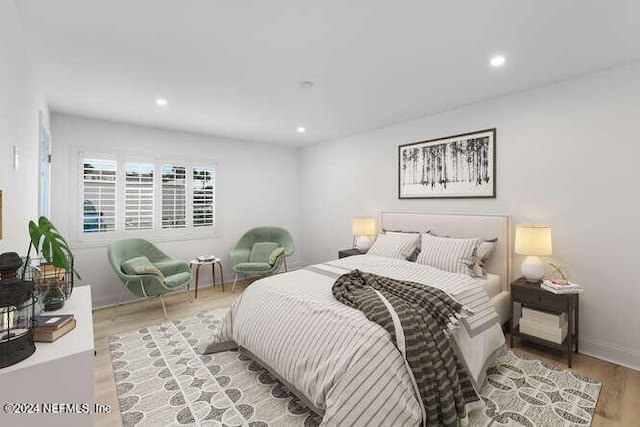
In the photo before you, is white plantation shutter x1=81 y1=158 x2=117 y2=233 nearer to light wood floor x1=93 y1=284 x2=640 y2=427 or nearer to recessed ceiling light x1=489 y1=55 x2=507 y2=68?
light wood floor x1=93 y1=284 x2=640 y2=427

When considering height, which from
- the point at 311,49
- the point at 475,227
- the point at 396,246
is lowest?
the point at 396,246

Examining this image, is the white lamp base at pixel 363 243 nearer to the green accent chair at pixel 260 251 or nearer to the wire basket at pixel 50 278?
the green accent chair at pixel 260 251

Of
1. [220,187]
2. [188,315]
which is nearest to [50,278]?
[188,315]

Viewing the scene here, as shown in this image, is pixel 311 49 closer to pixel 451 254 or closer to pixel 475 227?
pixel 451 254

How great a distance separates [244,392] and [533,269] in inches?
108

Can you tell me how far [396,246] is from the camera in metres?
3.65

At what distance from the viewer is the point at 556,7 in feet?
5.91

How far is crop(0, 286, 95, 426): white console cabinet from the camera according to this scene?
1.08m

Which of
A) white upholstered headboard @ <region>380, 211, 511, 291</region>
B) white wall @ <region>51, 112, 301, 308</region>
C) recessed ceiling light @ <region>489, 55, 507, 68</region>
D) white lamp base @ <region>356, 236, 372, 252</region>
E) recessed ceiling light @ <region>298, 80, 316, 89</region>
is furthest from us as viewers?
white lamp base @ <region>356, 236, 372, 252</region>

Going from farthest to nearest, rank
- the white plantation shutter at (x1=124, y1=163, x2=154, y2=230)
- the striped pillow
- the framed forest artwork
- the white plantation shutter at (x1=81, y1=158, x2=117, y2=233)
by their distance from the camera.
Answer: the white plantation shutter at (x1=124, y1=163, x2=154, y2=230)
the white plantation shutter at (x1=81, y1=158, x2=117, y2=233)
the framed forest artwork
the striped pillow

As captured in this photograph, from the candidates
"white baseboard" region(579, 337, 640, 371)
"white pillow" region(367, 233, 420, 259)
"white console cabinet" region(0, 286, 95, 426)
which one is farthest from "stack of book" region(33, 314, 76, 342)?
"white baseboard" region(579, 337, 640, 371)

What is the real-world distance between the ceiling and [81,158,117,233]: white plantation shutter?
782 mm

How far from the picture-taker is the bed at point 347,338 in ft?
5.34

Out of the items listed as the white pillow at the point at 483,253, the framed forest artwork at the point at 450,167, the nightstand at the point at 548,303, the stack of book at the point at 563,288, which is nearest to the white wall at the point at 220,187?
the framed forest artwork at the point at 450,167
